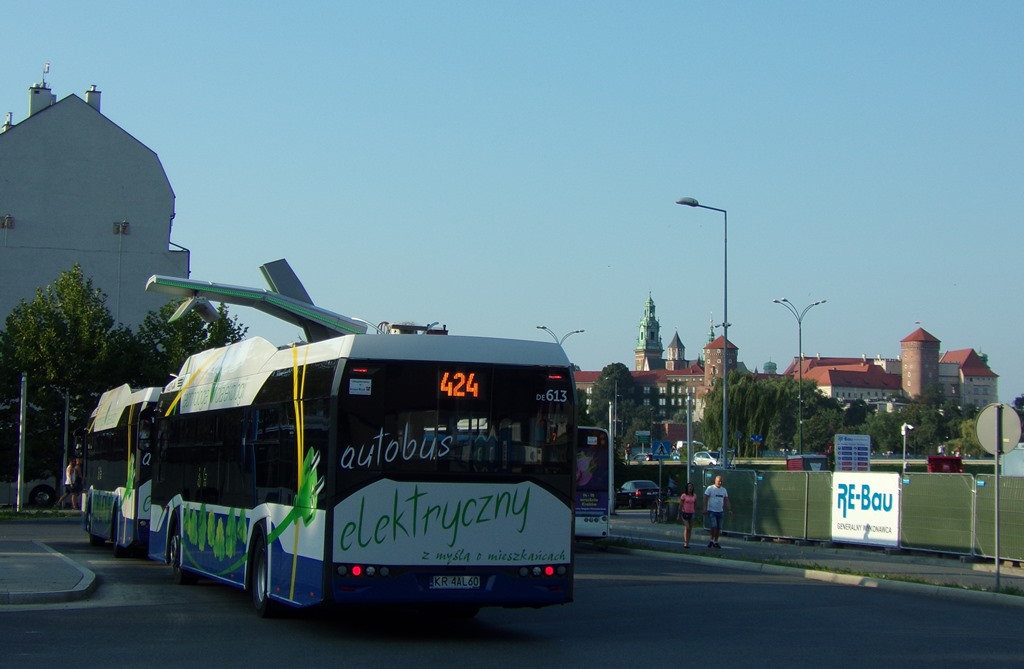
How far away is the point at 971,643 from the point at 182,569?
10755 mm

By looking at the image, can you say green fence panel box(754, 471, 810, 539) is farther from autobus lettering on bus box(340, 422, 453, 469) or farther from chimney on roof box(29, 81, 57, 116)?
chimney on roof box(29, 81, 57, 116)

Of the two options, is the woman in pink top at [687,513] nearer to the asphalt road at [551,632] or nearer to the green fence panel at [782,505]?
the green fence panel at [782,505]

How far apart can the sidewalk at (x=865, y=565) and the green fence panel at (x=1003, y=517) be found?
337mm

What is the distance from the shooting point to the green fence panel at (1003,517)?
2322 cm

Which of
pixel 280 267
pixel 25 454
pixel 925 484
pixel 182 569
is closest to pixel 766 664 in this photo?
pixel 182 569

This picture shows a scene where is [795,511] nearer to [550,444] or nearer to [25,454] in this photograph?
[550,444]

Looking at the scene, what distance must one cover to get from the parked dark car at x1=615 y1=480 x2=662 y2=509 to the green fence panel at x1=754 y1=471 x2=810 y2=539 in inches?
1153

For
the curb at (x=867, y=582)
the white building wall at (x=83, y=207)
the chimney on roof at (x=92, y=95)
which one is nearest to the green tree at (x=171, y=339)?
the white building wall at (x=83, y=207)

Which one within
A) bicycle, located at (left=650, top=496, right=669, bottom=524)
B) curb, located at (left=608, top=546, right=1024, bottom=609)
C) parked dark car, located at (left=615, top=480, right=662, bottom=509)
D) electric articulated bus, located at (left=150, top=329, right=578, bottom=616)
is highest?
electric articulated bus, located at (left=150, top=329, right=578, bottom=616)

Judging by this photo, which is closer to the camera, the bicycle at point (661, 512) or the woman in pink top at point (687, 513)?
the woman in pink top at point (687, 513)

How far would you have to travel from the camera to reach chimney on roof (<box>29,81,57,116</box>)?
220 ft

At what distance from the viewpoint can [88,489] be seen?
28.5m

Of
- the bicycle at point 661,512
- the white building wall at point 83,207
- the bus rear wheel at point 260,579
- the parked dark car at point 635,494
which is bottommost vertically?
the parked dark car at point 635,494

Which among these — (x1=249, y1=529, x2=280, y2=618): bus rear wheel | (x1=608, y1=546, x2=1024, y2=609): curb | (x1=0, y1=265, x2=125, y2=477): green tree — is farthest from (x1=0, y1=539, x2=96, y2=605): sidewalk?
(x1=0, y1=265, x2=125, y2=477): green tree
